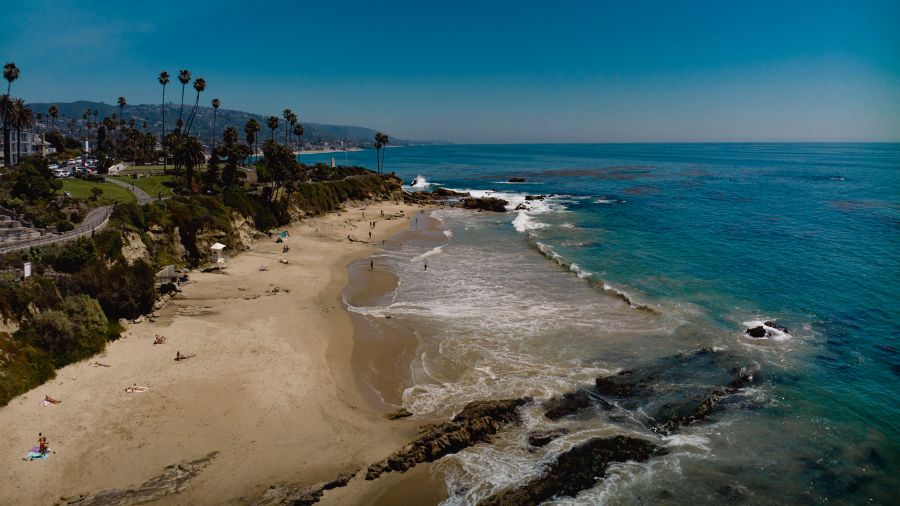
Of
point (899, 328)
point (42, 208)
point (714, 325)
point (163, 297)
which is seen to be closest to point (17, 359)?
point (163, 297)

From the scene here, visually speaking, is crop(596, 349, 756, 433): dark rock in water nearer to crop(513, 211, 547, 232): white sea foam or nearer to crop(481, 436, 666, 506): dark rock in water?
crop(481, 436, 666, 506): dark rock in water

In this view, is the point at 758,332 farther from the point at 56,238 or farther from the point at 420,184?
the point at 420,184

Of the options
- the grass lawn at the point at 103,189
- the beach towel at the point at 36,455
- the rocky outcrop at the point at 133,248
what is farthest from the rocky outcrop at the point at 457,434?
the grass lawn at the point at 103,189

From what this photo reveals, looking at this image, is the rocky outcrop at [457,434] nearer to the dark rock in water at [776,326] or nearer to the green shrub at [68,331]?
the green shrub at [68,331]

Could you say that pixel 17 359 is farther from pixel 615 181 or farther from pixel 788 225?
pixel 615 181

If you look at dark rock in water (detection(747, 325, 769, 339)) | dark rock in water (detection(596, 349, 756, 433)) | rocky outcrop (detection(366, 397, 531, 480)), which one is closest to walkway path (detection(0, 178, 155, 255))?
rocky outcrop (detection(366, 397, 531, 480))

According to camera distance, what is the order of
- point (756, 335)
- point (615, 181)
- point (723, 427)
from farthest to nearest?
point (615, 181)
point (756, 335)
point (723, 427)

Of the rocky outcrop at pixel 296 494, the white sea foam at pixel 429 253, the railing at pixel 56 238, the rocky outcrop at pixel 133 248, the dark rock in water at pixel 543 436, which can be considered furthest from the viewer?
the white sea foam at pixel 429 253
